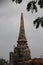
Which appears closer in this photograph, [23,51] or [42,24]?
[42,24]

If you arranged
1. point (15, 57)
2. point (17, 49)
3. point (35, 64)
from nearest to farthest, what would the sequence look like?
1. point (35, 64)
2. point (15, 57)
3. point (17, 49)

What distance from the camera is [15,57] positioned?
51.2 metres

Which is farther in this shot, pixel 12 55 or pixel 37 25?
pixel 12 55

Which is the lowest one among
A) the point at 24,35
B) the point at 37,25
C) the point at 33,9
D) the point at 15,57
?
the point at 37,25

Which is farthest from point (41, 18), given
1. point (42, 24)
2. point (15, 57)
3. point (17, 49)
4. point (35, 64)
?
point (17, 49)

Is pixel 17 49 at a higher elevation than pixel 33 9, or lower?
higher

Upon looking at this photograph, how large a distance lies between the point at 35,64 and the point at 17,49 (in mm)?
33879

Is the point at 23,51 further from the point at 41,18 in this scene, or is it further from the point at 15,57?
the point at 41,18

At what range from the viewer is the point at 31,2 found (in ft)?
11.1

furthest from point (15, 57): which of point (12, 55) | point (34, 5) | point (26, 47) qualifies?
point (34, 5)

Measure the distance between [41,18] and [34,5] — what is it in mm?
220

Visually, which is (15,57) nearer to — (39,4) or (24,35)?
(24,35)

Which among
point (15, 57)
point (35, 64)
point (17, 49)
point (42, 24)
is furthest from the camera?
point (17, 49)

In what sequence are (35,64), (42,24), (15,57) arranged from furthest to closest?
(15,57)
(35,64)
(42,24)
